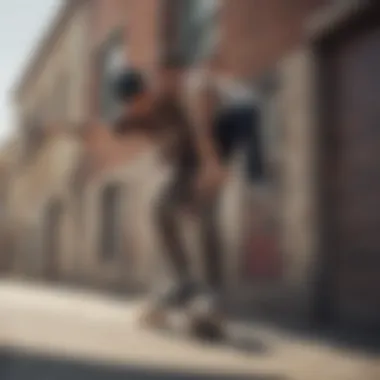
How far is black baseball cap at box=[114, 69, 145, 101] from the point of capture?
0.67 metres

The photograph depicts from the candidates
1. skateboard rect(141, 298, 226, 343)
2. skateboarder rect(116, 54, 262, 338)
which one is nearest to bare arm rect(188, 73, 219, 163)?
skateboarder rect(116, 54, 262, 338)

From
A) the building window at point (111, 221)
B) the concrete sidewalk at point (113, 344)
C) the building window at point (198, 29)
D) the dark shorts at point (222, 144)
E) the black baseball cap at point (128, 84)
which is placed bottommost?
the concrete sidewalk at point (113, 344)

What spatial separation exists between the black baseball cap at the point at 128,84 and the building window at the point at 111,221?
68mm

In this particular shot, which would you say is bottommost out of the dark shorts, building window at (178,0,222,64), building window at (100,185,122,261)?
building window at (100,185,122,261)

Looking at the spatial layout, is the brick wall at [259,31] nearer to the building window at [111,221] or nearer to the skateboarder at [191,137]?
the skateboarder at [191,137]

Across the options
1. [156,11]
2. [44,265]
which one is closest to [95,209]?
[44,265]

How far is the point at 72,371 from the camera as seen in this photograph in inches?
24.7

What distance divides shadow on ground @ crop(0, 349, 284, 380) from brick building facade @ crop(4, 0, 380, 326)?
65mm

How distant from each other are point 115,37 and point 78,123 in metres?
0.07

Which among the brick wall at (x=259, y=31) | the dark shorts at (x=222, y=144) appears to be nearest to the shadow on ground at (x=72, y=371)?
the dark shorts at (x=222, y=144)

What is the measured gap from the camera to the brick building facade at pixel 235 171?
679mm

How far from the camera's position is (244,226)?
0.72 meters

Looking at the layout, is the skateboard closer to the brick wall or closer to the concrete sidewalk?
the concrete sidewalk

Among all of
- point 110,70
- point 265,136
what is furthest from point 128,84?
point 265,136
